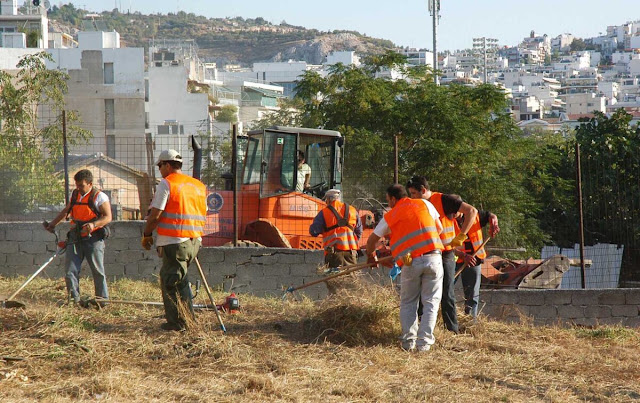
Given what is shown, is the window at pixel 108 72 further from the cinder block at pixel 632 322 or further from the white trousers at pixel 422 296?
the white trousers at pixel 422 296

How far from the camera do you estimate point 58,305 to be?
34.0 ft

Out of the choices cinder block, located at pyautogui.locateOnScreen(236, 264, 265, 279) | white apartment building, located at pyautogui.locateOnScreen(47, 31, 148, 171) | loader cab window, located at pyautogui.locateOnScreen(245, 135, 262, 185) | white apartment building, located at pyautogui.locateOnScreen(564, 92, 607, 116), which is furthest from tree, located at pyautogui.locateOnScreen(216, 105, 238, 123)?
white apartment building, located at pyautogui.locateOnScreen(564, 92, 607, 116)

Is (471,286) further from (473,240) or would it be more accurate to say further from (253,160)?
(253,160)

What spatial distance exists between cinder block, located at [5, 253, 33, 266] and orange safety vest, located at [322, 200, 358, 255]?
502 cm

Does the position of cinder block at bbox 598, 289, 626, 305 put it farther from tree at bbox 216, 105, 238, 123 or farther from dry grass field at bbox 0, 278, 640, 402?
tree at bbox 216, 105, 238, 123

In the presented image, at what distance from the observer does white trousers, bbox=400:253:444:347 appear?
835cm

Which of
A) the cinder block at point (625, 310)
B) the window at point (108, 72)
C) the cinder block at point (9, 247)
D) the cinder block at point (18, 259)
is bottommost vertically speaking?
the cinder block at point (625, 310)

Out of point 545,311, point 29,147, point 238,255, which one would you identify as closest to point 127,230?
point 238,255

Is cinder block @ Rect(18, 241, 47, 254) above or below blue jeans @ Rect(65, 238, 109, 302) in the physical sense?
below

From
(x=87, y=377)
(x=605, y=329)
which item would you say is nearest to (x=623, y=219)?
(x=605, y=329)

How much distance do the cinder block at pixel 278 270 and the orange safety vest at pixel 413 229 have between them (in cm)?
497

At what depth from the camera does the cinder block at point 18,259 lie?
13.9 metres

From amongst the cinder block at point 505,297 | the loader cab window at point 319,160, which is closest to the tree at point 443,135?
the loader cab window at point 319,160

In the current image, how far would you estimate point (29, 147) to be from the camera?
21.3 m
